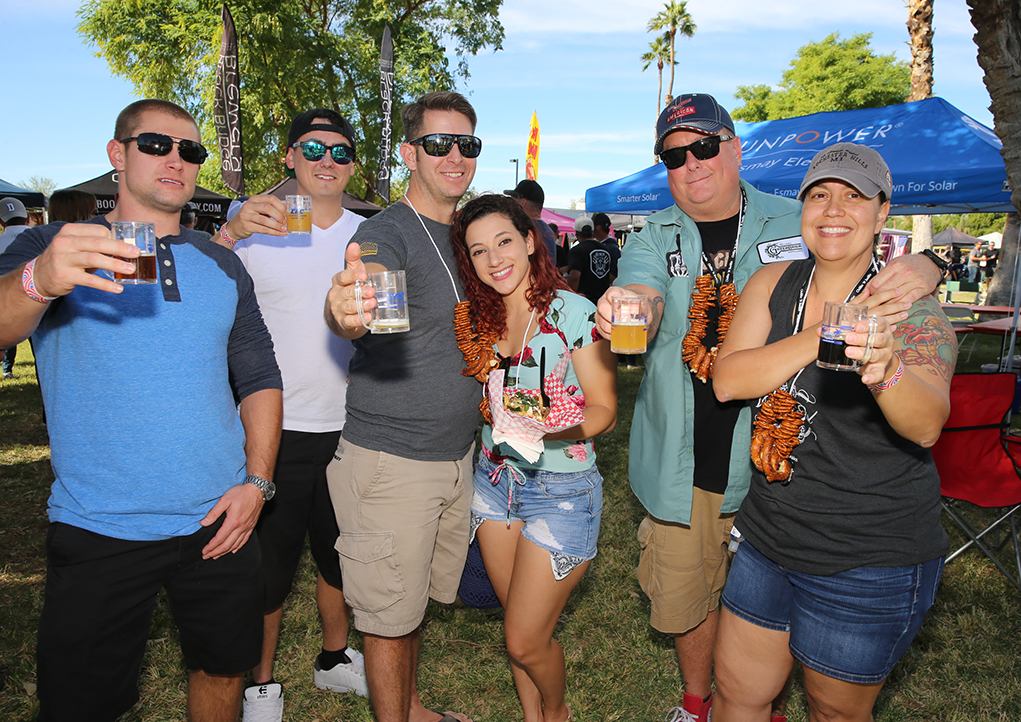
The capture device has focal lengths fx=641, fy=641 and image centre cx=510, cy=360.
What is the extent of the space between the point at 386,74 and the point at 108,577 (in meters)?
16.6

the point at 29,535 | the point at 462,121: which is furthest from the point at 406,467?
the point at 29,535

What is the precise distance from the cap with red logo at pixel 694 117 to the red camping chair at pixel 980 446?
8.83 feet

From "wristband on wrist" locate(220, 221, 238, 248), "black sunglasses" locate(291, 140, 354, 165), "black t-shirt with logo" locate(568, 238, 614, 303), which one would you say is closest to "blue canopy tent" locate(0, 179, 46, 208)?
"black t-shirt with logo" locate(568, 238, 614, 303)

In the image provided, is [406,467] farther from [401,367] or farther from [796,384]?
[796,384]

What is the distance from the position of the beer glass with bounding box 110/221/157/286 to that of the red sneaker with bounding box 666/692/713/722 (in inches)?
116

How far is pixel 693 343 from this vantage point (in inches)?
108

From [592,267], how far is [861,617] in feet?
28.5

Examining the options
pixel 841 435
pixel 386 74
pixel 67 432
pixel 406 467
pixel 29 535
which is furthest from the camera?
pixel 386 74

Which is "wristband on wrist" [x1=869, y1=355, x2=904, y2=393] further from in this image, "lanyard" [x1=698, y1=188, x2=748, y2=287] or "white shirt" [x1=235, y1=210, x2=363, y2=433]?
"white shirt" [x1=235, y1=210, x2=363, y2=433]

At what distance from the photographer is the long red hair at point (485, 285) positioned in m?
2.75

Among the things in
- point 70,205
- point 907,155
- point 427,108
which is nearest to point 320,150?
point 427,108

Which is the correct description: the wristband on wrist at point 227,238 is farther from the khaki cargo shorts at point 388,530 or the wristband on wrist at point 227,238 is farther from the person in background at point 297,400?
the khaki cargo shorts at point 388,530

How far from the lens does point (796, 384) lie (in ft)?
6.97

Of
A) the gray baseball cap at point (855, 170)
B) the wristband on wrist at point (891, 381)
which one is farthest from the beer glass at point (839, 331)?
the gray baseball cap at point (855, 170)
